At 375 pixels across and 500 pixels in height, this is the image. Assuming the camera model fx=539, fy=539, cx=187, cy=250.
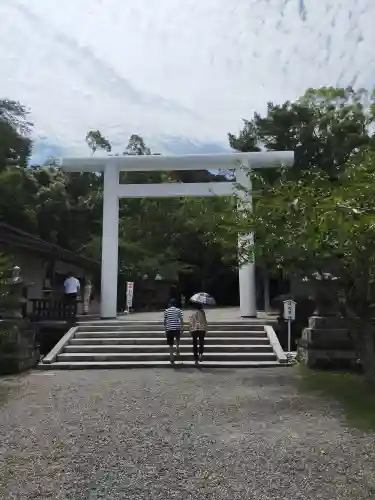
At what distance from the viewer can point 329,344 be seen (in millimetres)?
12117

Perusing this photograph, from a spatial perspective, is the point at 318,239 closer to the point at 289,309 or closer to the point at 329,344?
the point at 329,344

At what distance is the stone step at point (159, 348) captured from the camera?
44.9 ft

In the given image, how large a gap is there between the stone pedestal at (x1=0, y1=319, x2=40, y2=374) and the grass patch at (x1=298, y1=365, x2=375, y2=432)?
607 centimetres

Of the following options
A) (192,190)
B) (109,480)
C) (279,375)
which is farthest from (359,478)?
(192,190)

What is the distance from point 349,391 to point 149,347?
5.99 meters

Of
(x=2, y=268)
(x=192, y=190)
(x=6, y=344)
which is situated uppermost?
(x=192, y=190)

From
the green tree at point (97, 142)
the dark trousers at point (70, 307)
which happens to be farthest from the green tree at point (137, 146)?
the dark trousers at point (70, 307)

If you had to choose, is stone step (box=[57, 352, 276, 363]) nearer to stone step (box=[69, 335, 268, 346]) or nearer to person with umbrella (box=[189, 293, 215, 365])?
person with umbrella (box=[189, 293, 215, 365])

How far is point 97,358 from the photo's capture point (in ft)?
43.5

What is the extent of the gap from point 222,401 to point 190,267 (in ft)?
86.4

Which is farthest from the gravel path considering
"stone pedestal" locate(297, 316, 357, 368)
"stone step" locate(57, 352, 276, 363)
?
"stone step" locate(57, 352, 276, 363)

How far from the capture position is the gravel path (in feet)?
15.2

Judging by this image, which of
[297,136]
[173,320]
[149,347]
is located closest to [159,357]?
[149,347]

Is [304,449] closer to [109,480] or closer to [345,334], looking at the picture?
[109,480]
